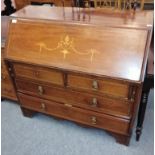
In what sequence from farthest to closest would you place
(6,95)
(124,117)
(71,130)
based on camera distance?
(6,95), (71,130), (124,117)

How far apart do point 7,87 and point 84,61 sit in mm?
993

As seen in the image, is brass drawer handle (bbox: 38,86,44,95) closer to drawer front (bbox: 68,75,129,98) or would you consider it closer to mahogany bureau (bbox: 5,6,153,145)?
mahogany bureau (bbox: 5,6,153,145)

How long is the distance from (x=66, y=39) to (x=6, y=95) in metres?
1.03

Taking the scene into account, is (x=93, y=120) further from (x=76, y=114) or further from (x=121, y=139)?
(x=121, y=139)

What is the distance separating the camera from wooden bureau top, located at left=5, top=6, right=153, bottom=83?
44.1 inches

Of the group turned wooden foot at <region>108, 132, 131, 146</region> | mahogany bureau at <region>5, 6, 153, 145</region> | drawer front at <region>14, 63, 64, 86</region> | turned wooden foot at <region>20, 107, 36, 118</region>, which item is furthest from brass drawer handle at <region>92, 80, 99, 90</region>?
turned wooden foot at <region>20, 107, 36, 118</region>

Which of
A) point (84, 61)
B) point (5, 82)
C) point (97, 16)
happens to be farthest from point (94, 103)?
point (5, 82)

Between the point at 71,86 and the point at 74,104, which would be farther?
the point at 74,104

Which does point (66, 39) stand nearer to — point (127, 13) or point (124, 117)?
point (127, 13)

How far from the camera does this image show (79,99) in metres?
1.39

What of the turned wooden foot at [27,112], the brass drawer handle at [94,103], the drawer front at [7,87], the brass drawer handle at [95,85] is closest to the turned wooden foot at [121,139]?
the brass drawer handle at [94,103]

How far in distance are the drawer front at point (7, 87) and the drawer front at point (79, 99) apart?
0.26 m

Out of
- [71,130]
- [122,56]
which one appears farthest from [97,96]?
[71,130]

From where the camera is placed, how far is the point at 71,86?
1.34 meters
